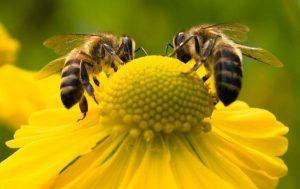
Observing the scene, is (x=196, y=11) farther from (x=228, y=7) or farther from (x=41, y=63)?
(x=41, y=63)

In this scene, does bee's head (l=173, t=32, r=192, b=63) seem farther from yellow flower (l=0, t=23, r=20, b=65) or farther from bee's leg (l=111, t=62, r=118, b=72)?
yellow flower (l=0, t=23, r=20, b=65)

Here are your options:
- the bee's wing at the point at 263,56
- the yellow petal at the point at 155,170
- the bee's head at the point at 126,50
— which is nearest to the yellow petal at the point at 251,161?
the yellow petal at the point at 155,170

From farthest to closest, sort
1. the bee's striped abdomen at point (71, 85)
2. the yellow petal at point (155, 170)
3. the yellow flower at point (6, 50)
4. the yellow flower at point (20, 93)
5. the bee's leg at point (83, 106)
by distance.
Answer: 1. the yellow flower at point (20, 93)
2. the yellow flower at point (6, 50)
3. the bee's leg at point (83, 106)
4. the bee's striped abdomen at point (71, 85)
5. the yellow petal at point (155, 170)

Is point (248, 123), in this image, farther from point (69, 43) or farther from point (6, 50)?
point (6, 50)

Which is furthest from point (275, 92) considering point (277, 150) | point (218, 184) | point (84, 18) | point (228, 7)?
point (218, 184)

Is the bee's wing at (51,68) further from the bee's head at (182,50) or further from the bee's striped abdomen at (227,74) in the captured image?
the bee's striped abdomen at (227,74)
